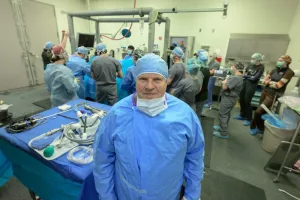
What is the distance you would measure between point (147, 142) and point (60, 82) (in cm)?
175

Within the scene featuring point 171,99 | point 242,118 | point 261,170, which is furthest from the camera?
point 242,118

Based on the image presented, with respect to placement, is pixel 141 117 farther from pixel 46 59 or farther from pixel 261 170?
pixel 46 59

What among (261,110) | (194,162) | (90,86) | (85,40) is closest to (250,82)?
(261,110)

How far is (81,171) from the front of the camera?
99cm

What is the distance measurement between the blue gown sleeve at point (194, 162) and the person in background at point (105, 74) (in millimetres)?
2152

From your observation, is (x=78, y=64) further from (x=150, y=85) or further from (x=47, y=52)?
(x=150, y=85)

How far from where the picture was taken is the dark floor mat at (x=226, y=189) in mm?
1738

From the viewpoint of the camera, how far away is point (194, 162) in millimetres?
900

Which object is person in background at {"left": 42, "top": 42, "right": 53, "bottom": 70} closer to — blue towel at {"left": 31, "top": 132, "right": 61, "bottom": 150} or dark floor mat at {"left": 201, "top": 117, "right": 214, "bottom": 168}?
blue towel at {"left": 31, "top": 132, "right": 61, "bottom": 150}

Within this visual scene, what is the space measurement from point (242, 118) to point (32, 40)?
254 inches

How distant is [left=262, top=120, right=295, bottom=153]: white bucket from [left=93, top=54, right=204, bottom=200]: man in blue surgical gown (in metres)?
2.10

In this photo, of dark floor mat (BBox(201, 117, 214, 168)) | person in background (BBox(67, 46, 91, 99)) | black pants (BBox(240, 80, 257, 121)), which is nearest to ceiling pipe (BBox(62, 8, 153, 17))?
person in background (BBox(67, 46, 91, 99))

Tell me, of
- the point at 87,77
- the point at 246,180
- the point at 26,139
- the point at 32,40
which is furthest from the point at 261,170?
the point at 32,40

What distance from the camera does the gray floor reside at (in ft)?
5.80
